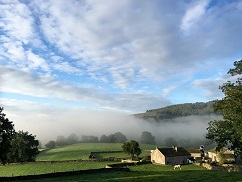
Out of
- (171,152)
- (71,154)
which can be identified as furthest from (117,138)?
(171,152)

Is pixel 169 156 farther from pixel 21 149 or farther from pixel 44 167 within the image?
pixel 21 149

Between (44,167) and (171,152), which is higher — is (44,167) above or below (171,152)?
below

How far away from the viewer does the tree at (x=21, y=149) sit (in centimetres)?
9262

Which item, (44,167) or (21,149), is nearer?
(44,167)

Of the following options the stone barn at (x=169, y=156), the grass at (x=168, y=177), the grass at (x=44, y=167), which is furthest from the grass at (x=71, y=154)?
the grass at (x=168, y=177)

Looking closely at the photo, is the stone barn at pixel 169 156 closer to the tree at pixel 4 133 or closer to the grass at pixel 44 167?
the grass at pixel 44 167

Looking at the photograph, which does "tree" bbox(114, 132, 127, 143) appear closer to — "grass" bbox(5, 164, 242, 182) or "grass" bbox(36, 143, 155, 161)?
"grass" bbox(36, 143, 155, 161)

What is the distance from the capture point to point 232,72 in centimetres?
4441

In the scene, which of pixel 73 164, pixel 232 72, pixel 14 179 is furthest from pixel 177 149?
pixel 14 179

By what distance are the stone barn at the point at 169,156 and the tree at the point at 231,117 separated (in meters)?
33.6

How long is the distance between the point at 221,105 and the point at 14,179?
40.1 metres

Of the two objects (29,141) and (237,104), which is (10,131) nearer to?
(237,104)

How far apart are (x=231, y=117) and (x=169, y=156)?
4055cm

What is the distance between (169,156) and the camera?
8156 cm
